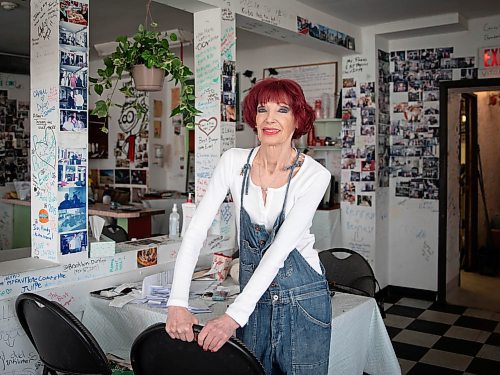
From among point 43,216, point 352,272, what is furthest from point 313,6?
point 43,216

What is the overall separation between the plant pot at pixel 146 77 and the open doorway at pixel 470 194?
3.14 meters

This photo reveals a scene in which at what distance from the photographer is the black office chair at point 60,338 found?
1.94 m

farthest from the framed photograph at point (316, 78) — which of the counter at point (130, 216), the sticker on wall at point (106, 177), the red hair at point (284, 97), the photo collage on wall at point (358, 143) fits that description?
the red hair at point (284, 97)

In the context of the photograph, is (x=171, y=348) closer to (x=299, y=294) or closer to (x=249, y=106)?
(x=299, y=294)

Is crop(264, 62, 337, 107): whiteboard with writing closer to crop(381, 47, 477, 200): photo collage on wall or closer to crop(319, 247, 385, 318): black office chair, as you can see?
crop(381, 47, 477, 200): photo collage on wall

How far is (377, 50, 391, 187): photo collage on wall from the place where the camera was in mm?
5258

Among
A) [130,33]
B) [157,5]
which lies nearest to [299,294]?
[157,5]

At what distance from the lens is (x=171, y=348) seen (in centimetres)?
161

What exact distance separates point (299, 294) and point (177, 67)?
1.64 m

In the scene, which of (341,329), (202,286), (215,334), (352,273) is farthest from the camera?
(352,273)

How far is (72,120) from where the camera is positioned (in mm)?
2553

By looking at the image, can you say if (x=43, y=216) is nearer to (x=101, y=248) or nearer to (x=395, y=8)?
(x=101, y=248)

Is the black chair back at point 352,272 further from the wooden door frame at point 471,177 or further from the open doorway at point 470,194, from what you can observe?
the wooden door frame at point 471,177

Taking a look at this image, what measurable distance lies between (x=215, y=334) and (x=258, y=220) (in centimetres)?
40
